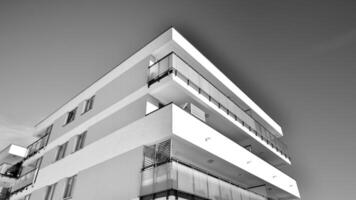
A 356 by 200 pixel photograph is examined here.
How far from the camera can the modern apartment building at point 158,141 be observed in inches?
395

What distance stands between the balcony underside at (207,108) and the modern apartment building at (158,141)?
0.06m

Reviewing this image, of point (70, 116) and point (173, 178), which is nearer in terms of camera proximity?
point (173, 178)

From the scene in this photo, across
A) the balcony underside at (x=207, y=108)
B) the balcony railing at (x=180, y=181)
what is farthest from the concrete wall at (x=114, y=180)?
the balcony underside at (x=207, y=108)

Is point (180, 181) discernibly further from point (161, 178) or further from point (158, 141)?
point (158, 141)

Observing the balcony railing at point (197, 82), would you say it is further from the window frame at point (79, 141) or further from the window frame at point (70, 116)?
the window frame at point (70, 116)

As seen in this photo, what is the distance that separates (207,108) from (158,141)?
15.1 feet

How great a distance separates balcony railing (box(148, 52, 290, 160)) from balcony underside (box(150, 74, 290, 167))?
1.66ft

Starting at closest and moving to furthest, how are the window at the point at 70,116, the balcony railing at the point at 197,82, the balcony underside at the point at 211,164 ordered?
the balcony underside at the point at 211,164, the balcony railing at the point at 197,82, the window at the point at 70,116

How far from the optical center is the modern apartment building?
32.9ft

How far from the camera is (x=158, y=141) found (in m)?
10.4

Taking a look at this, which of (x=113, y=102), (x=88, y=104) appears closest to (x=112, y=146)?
(x=113, y=102)

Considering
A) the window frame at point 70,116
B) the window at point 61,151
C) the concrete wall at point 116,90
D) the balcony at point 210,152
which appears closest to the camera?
the balcony at point 210,152

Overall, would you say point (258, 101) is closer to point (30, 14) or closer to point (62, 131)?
point (62, 131)

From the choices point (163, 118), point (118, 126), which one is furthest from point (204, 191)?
point (118, 126)
